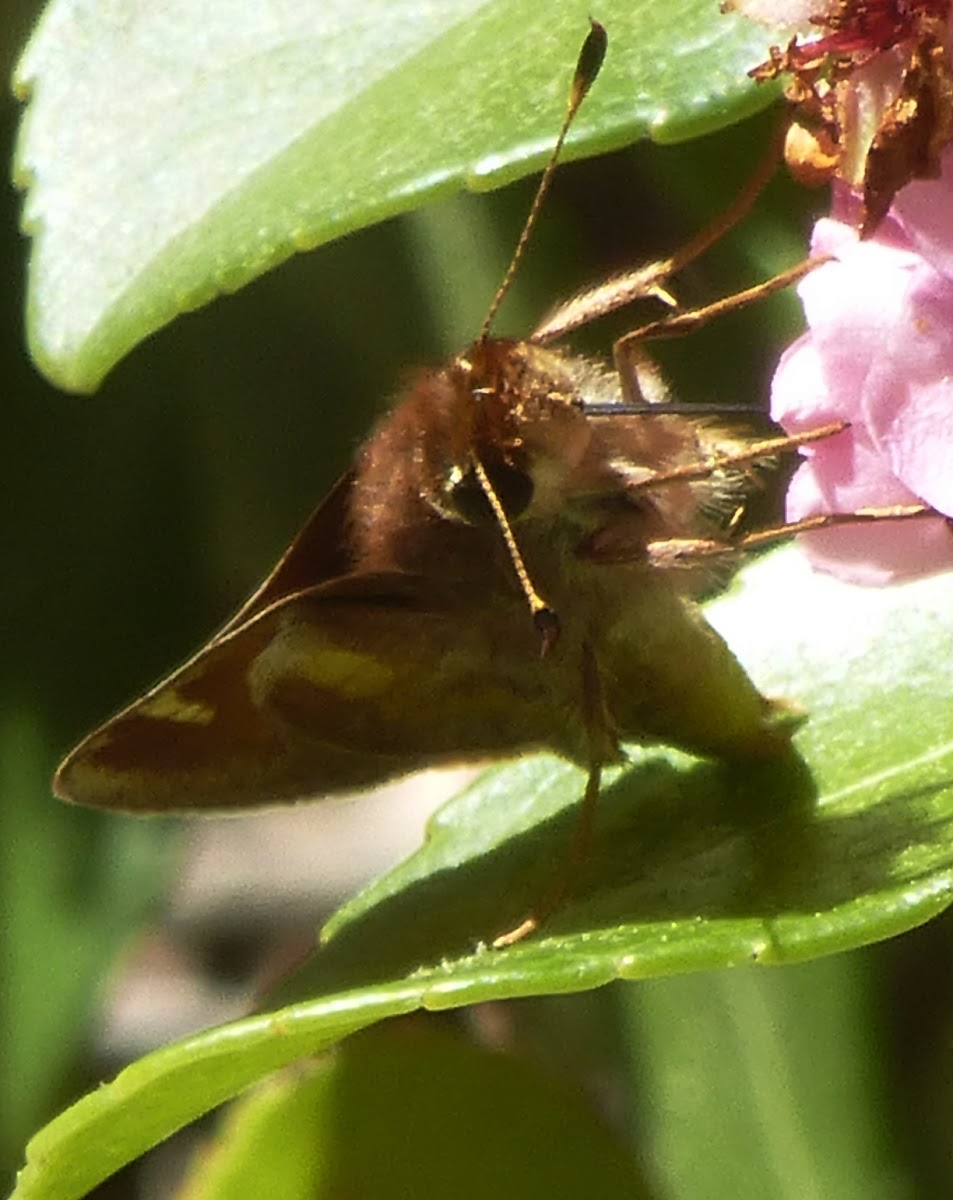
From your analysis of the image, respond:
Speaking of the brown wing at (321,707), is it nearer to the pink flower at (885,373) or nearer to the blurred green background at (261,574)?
the pink flower at (885,373)

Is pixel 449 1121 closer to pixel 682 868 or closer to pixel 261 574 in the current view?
pixel 682 868

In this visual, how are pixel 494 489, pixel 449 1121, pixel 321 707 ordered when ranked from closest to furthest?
pixel 494 489
pixel 321 707
pixel 449 1121

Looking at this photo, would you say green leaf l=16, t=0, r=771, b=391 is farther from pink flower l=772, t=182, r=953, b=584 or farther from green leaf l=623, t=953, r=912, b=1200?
green leaf l=623, t=953, r=912, b=1200

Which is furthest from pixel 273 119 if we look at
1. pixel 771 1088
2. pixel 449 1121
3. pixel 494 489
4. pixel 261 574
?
pixel 261 574

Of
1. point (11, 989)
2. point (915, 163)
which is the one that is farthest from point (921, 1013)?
point (915, 163)

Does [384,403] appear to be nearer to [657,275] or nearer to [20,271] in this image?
[657,275]

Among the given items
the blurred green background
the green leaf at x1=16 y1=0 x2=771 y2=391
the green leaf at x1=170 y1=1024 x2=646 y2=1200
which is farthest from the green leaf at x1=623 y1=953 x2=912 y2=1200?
the green leaf at x1=16 y1=0 x2=771 y2=391

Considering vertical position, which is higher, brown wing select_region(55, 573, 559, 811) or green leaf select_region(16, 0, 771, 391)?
green leaf select_region(16, 0, 771, 391)
